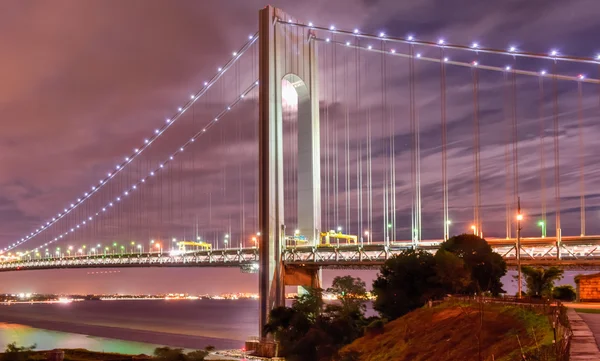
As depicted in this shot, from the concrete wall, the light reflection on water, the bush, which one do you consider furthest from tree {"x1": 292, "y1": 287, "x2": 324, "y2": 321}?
the light reflection on water

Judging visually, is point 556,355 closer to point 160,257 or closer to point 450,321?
point 450,321

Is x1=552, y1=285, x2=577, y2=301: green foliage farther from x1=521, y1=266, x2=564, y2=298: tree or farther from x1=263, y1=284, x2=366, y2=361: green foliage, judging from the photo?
x1=263, y1=284, x2=366, y2=361: green foliage

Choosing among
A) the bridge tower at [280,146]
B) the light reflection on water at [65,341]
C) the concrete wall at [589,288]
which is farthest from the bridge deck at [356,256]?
the light reflection on water at [65,341]

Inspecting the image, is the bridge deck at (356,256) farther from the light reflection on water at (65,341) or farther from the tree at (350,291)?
the light reflection on water at (65,341)

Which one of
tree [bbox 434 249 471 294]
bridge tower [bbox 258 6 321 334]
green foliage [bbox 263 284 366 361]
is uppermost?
bridge tower [bbox 258 6 321 334]

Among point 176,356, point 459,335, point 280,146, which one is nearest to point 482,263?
point 459,335

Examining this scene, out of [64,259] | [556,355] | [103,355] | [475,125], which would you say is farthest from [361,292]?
[64,259]
